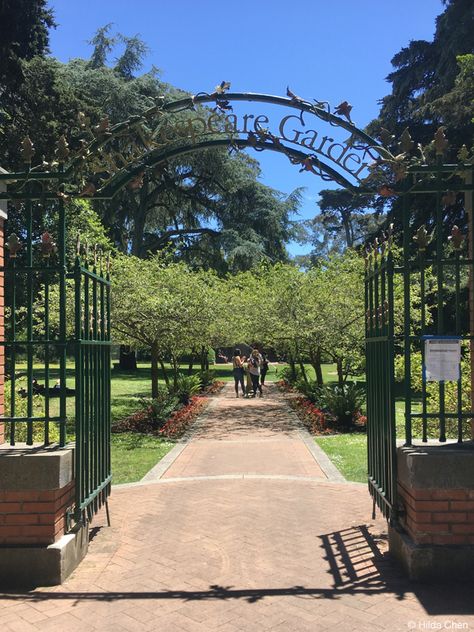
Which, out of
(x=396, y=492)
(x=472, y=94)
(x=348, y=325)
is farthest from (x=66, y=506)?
(x=472, y=94)

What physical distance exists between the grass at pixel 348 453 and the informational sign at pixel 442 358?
144 inches

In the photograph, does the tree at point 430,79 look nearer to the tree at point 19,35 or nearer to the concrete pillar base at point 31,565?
the tree at point 19,35

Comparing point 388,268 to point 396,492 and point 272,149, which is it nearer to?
point 272,149

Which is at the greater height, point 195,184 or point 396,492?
point 195,184

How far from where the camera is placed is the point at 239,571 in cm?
433

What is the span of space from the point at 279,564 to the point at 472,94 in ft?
47.3

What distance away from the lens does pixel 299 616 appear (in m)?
3.55

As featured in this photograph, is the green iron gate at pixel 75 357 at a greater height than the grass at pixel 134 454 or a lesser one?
greater

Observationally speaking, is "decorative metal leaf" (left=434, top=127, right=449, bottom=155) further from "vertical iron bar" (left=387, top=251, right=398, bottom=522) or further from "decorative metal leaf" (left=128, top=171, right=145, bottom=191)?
"decorative metal leaf" (left=128, top=171, right=145, bottom=191)

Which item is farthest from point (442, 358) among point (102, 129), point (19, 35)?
point (19, 35)

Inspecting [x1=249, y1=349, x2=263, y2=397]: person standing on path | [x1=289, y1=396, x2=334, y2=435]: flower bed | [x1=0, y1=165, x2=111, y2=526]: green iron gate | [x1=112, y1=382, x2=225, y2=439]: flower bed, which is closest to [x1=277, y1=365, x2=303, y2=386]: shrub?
[x1=249, y1=349, x2=263, y2=397]: person standing on path

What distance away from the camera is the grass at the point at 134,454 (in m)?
8.14

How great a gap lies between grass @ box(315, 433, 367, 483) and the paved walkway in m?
0.54

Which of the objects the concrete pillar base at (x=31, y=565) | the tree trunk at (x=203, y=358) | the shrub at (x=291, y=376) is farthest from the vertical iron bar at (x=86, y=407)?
the tree trunk at (x=203, y=358)
